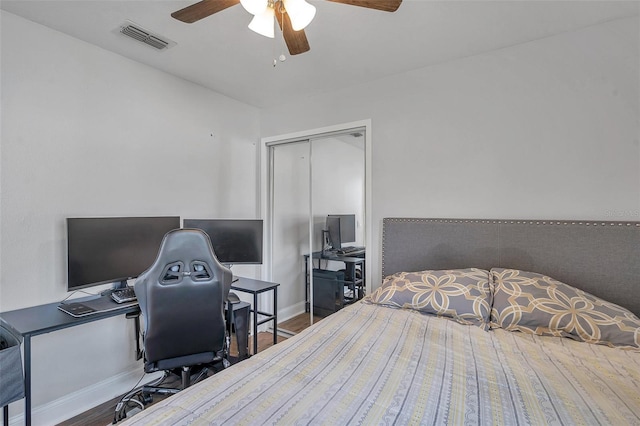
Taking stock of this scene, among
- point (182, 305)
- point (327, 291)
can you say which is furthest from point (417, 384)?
point (327, 291)

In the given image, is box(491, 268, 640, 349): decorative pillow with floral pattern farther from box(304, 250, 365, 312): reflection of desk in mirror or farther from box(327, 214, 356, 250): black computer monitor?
box(327, 214, 356, 250): black computer monitor

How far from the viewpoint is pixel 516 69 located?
2.38m

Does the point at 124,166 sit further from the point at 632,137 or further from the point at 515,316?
the point at 632,137

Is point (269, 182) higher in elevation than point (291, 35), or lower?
lower

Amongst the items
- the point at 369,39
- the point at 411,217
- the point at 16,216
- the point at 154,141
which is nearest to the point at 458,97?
the point at 369,39

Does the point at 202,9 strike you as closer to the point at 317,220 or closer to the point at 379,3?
the point at 379,3

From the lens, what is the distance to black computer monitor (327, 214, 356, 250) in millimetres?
3279

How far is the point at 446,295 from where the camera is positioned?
201 cm

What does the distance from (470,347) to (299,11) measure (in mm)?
1841

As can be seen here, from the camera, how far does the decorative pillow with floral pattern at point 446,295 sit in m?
1.91

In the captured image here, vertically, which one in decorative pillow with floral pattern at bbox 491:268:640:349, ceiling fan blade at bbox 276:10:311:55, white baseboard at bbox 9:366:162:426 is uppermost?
ceiling fan blade at bbox 276:10:311:55

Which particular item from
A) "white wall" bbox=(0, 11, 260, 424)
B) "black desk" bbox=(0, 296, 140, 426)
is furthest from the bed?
"white wall" bbox=(0, 11, 260, 424)

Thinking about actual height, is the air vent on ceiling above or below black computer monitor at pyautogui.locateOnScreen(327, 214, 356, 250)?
above

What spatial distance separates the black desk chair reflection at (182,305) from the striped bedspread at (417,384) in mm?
654
